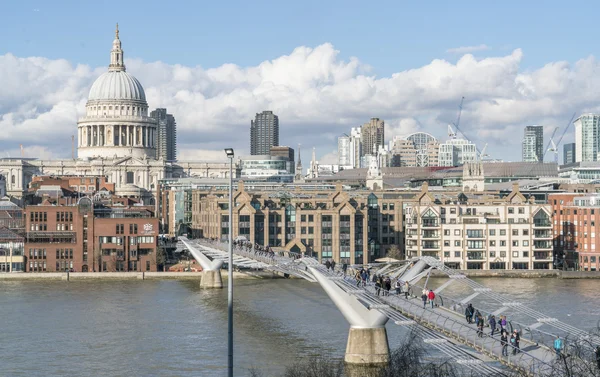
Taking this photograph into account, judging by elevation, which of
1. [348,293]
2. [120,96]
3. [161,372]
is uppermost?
[120,96]

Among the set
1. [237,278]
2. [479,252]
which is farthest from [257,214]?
[479,252]

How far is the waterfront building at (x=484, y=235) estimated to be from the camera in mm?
67062

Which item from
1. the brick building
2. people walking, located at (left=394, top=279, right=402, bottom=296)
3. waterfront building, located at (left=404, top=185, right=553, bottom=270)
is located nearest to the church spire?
the brick building

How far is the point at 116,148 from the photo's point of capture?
13188cm

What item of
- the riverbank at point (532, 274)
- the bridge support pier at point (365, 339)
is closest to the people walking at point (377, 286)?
the bridge support pier at point (365, 339)

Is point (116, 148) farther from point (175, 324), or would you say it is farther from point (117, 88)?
point (175, 324)

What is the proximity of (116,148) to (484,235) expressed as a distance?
7139 centimetres

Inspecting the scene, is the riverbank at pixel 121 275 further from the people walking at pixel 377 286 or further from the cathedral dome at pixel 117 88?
the cathedral dome at pixel 117 88

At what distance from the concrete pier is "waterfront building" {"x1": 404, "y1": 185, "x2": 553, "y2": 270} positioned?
36600 mm

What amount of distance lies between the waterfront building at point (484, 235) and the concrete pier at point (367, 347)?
3660 cm

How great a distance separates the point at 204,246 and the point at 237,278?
2.52m

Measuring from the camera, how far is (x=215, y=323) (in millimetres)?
41938

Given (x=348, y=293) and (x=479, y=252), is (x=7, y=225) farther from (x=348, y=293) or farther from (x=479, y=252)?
(x=348, y=293)

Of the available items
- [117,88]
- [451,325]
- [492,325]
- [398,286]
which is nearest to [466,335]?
[492,325]
